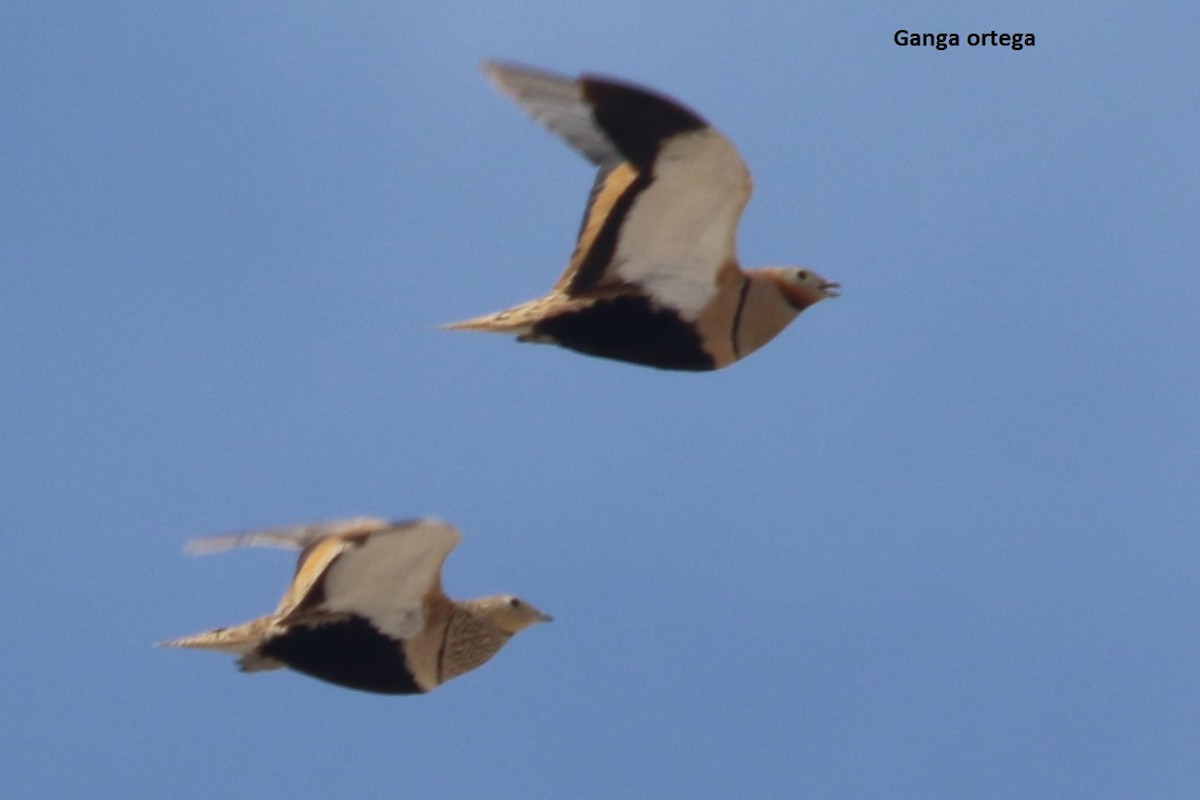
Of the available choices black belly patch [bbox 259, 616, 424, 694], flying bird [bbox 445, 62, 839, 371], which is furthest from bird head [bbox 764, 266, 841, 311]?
black belly patch [bbox 259, 616, 424, 694]

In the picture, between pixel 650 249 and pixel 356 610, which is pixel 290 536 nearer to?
pixel 356 610

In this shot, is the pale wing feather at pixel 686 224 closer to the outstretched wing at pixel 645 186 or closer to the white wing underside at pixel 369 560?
the outstretched wing at pixel 645 186

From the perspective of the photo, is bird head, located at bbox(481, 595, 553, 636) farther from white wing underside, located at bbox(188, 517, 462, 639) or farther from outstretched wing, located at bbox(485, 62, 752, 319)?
outstretched wing, located at bbox(485, 62, 752, 319)

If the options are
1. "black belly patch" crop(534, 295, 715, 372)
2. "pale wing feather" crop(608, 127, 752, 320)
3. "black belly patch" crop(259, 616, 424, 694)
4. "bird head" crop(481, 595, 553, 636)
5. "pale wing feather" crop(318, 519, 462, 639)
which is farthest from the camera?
"bird head" crop(481, 595, 553, 636)

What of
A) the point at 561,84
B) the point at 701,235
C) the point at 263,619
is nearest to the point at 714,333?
the point at 701,235

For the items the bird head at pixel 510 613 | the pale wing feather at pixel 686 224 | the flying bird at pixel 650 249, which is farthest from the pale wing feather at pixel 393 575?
the pale wing feather at pixel 686 224

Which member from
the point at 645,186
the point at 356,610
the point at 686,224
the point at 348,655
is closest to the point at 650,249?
the point at 686,224
